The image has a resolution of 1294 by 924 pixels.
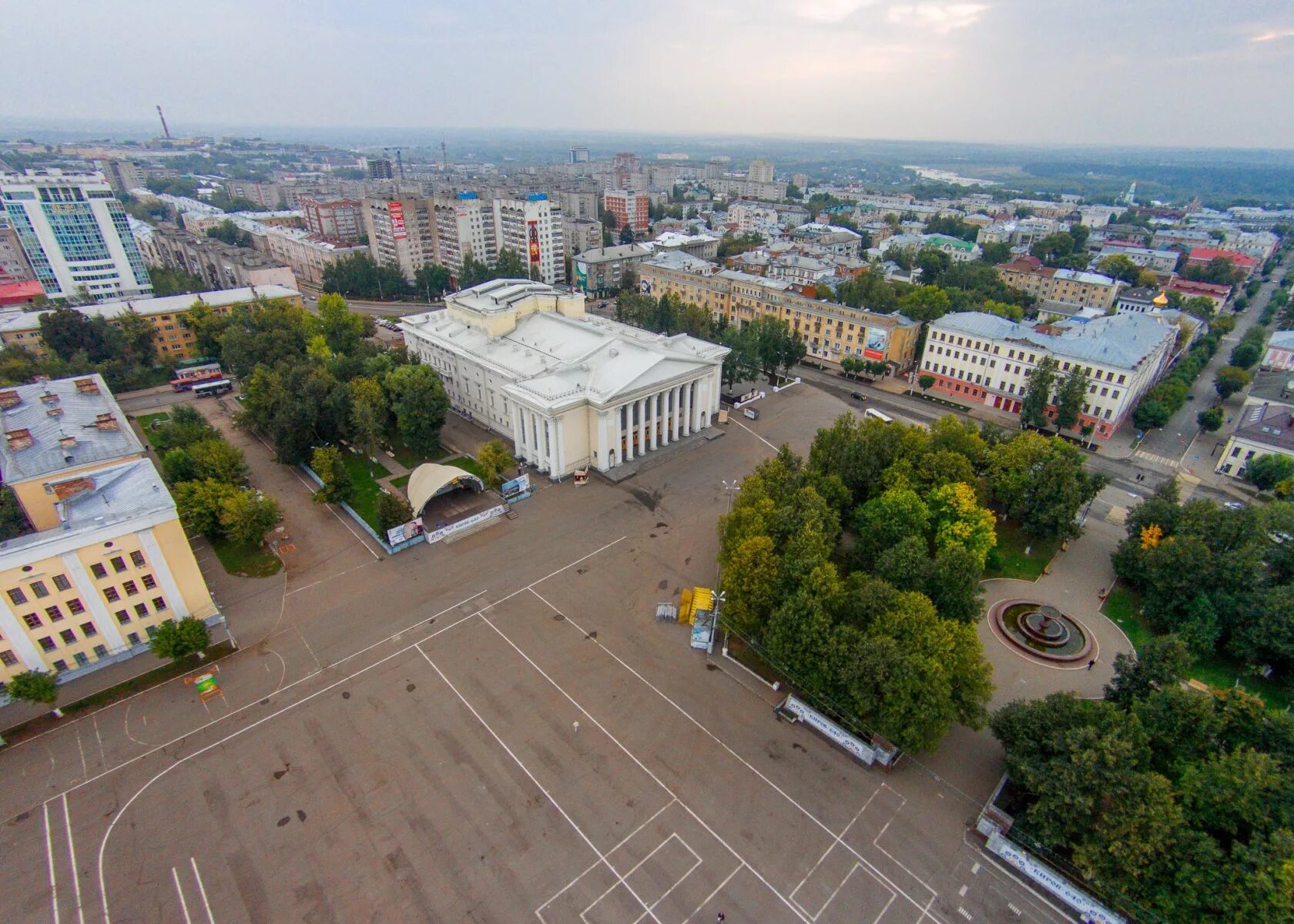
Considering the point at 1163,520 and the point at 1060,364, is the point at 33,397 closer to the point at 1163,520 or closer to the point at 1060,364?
the point at 1163,520

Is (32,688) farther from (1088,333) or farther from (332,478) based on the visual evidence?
(1088,333)

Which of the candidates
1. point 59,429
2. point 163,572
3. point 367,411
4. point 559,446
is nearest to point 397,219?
point 367,411

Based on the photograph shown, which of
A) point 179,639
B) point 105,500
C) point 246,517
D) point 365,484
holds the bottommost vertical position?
point 365,484

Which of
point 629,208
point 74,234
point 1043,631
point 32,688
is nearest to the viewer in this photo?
point 32,688

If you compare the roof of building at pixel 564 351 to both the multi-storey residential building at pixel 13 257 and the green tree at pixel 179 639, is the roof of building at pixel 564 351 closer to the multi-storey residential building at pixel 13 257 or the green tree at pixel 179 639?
the green tree at pixel 179 639

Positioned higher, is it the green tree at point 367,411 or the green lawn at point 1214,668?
the green tree at point 367,411

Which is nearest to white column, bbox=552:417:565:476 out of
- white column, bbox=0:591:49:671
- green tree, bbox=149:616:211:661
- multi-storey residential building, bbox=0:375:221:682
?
multi-storey residential building, bbox=0:375:221:682

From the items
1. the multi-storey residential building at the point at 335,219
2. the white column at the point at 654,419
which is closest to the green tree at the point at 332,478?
the white column at the point at 654,419
